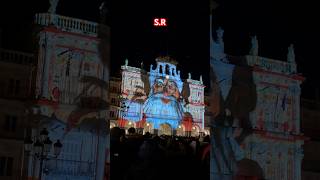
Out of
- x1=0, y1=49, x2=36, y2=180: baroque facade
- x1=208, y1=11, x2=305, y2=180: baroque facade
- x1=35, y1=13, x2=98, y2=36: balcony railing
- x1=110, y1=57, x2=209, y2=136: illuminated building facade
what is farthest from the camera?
x1=110, y1=57, x2=209, y2=136: illuminated building facade

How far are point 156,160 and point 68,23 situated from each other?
34.3 ft

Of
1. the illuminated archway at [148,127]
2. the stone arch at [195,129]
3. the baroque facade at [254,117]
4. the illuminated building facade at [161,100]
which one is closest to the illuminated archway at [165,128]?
the illuminated building facade at [161,100]

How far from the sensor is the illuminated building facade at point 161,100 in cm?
5944

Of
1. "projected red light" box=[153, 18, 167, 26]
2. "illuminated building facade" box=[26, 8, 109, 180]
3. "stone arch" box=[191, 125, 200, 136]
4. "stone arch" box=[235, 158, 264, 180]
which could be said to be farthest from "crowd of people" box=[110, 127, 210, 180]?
"stone arch" box=[191, 125, 200, 136]

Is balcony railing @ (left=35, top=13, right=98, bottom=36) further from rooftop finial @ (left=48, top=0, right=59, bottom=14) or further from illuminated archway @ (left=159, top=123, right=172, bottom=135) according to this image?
illuminated archway @ (left=159, top=123, right=172, bottom=135)

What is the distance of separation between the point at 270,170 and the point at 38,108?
1703 cm

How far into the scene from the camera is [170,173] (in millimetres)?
37531

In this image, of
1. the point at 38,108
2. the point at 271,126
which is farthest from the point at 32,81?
the point at 271,126

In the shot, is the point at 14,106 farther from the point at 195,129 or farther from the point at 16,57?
the point at 195,129

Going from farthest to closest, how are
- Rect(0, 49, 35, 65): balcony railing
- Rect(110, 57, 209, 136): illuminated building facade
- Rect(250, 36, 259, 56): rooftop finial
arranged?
Rect(110, 57, 209, 136): illuminated building facade < Rect(250, 36, 259, 56): rooftop finial < Rect(0, 49, 35, 65): balcony railing

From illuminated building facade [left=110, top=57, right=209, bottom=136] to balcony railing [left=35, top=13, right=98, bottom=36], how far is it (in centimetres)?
2199

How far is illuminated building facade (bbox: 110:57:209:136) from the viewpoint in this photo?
5944 centimetres

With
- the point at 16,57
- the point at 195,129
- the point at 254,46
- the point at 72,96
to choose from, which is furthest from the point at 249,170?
Result: the point at 195,129

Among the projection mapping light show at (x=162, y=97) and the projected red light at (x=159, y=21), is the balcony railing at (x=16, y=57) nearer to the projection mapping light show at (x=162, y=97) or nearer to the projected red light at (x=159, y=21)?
the projected red light at (x=159, y=21)
